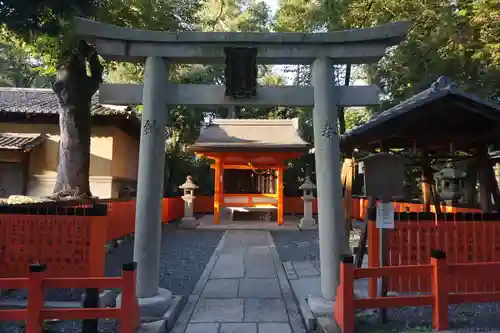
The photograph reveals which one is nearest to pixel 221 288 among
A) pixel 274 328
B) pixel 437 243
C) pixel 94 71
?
pixel 274 328

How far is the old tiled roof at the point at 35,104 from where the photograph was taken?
52.2 ft

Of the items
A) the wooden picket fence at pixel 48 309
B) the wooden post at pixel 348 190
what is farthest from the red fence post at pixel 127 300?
the wooden post at pixel 348 190

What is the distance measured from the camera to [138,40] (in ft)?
17.7

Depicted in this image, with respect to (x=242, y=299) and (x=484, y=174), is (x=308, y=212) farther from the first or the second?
(x=242, y=299)

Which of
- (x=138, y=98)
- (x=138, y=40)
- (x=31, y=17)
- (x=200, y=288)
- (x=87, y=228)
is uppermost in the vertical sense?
(x=31, y=17)

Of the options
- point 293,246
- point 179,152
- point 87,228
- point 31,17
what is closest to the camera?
point 87,228

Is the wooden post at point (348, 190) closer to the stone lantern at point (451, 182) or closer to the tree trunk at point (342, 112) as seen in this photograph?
the stone lantern at point (451, 182)

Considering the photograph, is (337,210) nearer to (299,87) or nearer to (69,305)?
(299,87)

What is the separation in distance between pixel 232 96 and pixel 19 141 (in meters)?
13.6

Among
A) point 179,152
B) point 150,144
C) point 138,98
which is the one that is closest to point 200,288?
point 150,144

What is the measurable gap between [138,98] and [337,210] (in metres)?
3.40

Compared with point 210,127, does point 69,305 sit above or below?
below

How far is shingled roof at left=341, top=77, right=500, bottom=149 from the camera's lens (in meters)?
5.33

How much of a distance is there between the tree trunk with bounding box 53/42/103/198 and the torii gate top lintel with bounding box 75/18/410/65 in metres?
7.23
